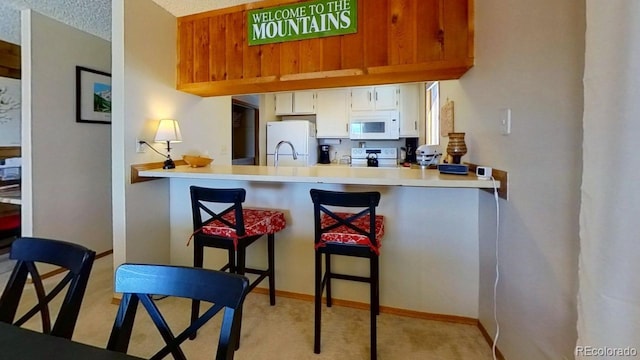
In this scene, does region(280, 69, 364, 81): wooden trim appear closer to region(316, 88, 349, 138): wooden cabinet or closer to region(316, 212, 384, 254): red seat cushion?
region(316, 212, 384, 254): red seat cushion

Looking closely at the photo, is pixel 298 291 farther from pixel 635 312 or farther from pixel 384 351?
pixel 635 312

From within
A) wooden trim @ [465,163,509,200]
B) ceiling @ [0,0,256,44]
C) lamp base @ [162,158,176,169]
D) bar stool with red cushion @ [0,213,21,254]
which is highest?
ceiling @ [0,0,256,44]

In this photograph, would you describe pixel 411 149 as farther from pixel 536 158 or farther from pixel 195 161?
pixel 536 158

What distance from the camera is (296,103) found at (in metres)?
4.93

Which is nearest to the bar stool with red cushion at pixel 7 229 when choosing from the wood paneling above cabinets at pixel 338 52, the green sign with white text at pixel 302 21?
the wood paneling above cabinets at pixel 338 52

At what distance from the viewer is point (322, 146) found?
204 inches

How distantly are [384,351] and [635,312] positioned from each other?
1.35m

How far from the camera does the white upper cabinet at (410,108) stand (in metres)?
4.45

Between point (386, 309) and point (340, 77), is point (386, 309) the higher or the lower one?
the lower one

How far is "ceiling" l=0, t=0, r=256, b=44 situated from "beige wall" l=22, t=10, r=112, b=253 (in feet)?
0.29

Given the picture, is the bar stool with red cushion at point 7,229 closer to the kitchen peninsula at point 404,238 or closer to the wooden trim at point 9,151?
the wooden trim at point 9,151

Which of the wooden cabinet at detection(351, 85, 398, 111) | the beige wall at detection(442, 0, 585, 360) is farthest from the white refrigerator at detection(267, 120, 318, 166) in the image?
the beige wall at detection(442, 0, 585, 360)

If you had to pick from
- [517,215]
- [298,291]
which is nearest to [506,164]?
[517,215]

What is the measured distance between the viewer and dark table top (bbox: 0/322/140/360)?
725 mm
